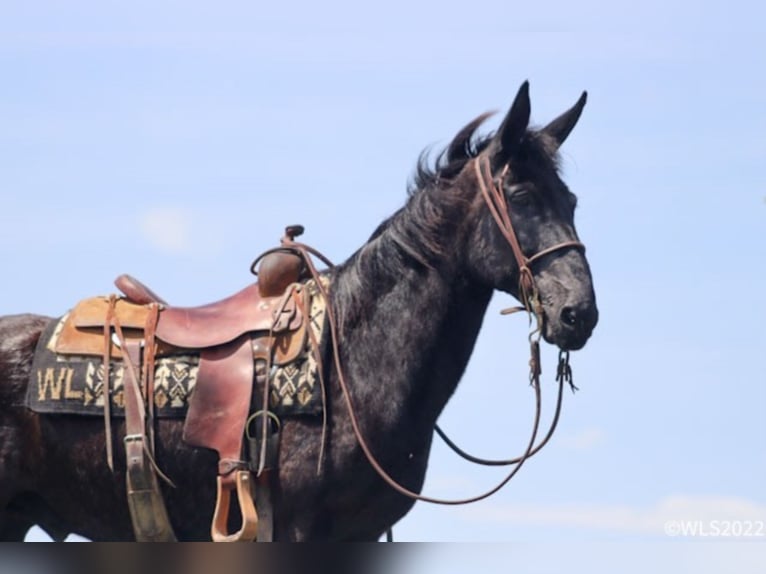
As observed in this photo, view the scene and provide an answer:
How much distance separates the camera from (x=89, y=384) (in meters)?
9.88

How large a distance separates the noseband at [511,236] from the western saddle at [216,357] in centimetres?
106

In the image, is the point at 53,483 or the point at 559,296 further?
the point at 53,483

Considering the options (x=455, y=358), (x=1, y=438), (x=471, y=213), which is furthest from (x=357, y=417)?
(x=1, y=438)

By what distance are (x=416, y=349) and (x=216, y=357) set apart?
999mm

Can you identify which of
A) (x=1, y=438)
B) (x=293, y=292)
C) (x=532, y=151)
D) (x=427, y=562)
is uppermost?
(x=532, y=151)

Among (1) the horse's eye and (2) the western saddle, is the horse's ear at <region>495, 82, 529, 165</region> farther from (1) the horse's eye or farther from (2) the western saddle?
(2) the western saddle

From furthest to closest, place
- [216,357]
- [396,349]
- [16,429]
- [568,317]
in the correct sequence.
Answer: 1. [16,429]
2. [216,357]
3. [396,349]
4. [568,317]

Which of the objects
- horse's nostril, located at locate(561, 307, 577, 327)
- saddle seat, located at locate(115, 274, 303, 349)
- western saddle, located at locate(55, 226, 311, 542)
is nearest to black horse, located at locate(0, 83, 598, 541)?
horse's nostril, located at locate(561, 307, 577, 327)

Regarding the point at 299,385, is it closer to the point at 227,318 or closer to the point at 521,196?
the point at 227,318

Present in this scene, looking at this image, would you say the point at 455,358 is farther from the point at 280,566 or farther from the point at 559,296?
the point at 280,566

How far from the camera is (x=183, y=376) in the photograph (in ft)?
31.9

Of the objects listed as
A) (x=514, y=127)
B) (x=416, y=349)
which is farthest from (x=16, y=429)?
(x=514, y=127)

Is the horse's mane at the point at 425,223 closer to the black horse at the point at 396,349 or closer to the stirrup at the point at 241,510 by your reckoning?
the black horse at the point at 396,349

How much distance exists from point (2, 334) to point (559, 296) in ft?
9.90
